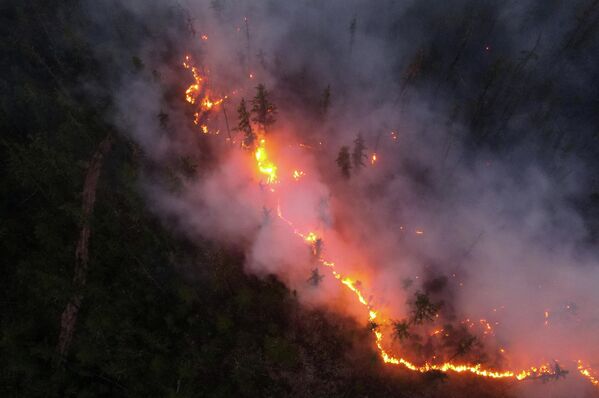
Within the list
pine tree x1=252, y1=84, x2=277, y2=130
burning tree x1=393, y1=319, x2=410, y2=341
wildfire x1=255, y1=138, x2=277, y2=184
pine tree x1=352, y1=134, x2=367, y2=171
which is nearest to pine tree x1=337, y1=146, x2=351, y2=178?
pine tree x1=352, y1=134, x2=367, y2=171

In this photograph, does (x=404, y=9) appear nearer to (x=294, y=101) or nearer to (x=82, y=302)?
(x=294, y=101)

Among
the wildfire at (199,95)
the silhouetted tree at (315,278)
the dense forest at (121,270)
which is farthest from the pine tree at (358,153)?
the wildfire at (199,95)

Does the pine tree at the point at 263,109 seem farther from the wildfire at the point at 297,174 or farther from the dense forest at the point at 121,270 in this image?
the dense forest at the point at 121,270

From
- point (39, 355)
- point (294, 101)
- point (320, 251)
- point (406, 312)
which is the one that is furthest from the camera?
point (294, 101)

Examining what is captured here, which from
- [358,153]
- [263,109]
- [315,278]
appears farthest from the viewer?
[358,153]

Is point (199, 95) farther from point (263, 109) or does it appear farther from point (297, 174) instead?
point (297, 174)

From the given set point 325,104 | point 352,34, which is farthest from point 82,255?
point 352,34

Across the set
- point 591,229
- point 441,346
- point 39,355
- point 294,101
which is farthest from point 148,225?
point 591,229
